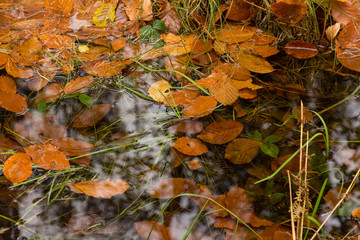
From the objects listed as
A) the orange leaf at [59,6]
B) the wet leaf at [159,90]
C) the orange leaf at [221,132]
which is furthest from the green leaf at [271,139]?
the orange leaf at [59,6]

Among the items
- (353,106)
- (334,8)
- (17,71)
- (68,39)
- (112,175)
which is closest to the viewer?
(112,175)

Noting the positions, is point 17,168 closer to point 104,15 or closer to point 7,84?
point 7,84

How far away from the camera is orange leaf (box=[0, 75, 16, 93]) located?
1.56 meters

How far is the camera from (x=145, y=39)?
1810mm

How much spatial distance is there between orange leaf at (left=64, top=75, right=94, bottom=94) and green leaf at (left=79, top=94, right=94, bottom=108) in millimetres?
51

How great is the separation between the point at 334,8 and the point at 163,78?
3.42 feet

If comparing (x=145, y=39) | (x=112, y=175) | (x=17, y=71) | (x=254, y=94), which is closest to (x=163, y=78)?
(x=145, y=39)

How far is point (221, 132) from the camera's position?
133cm

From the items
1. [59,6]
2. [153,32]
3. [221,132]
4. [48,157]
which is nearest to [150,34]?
[153,32]

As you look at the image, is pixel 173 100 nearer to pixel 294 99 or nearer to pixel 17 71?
pixel 294 99

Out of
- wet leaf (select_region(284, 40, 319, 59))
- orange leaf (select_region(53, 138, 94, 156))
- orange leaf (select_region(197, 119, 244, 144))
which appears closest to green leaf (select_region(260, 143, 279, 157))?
orange leaf (select_region(197, 119, 244, 144))

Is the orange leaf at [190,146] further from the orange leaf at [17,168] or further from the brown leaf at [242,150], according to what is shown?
the orange leaf at [17,168]

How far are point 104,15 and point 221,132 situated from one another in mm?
1215

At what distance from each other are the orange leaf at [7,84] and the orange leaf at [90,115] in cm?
46
